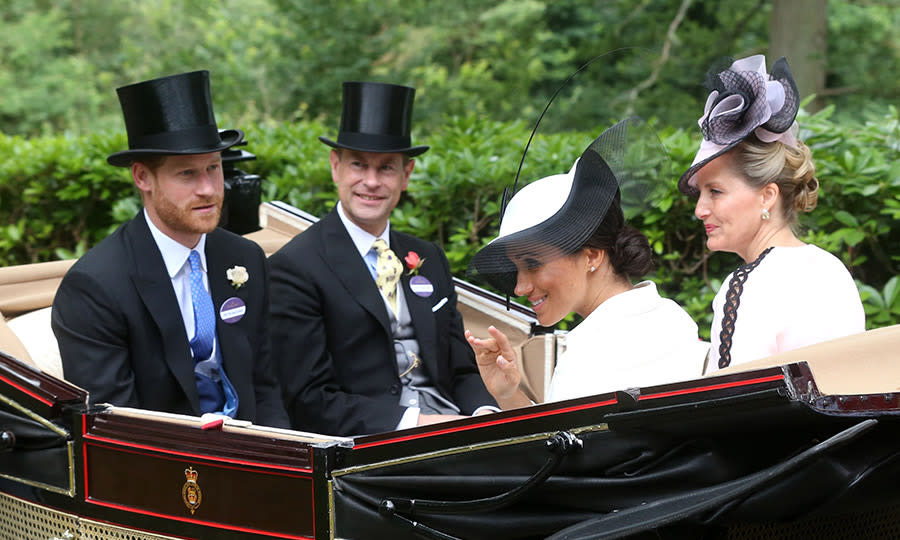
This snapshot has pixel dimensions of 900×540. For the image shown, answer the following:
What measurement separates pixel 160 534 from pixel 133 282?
835 millimetres

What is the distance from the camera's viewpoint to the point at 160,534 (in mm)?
2350

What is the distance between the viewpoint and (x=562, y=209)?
7.18 ft

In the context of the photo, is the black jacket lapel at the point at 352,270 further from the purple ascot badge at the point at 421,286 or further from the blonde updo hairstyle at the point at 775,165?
the blonde updo hairstyle at the point at 775,165

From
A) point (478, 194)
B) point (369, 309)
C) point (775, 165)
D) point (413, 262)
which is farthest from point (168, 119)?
point (478, 194)

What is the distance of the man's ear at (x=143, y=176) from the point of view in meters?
3.01

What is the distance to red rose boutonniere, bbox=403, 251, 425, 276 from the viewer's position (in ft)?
11.8

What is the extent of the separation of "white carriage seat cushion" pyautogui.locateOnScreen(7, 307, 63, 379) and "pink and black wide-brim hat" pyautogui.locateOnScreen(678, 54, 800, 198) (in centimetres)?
Result: 202

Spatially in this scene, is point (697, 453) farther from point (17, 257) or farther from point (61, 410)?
point (17, 257)

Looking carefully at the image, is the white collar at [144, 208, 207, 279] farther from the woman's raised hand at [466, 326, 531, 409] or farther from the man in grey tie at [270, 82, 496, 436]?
the woman's raised hand at [466, 326, 531, 409]

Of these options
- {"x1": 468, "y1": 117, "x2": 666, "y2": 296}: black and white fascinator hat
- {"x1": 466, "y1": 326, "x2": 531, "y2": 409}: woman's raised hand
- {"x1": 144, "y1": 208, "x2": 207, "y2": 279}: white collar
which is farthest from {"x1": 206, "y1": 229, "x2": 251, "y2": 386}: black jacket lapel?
{"x1": 468, "y1": 117, "x2": 666, "y2": 296}: black and white fascinator hat

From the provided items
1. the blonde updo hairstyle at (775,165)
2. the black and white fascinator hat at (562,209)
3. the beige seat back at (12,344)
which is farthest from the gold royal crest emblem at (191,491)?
the blonde updo hairstyle at (775,165)

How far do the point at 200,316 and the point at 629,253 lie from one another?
1412 millimetres

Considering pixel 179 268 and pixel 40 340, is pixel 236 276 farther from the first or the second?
pixel 40 340

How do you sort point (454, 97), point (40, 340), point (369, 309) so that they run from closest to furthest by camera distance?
point (40, 340) → point (369, 309) → point (454, 97)
